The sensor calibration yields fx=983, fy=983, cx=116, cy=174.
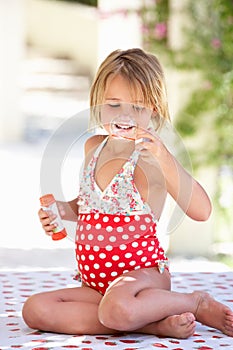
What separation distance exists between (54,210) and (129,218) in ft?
0.82

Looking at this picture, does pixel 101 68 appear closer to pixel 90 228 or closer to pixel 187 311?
pixel 90 228

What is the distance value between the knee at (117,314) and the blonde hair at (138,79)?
0.58 metres

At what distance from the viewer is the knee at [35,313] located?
10.0ft

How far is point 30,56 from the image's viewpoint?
1772 cm

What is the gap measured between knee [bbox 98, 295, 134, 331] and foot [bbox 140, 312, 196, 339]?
11cm

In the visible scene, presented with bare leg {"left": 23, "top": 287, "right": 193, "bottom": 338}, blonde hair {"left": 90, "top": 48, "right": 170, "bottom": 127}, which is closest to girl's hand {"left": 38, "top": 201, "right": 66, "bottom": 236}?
bare leg {"left": 23, "top": 287, "right": 193, "bottom": 338}

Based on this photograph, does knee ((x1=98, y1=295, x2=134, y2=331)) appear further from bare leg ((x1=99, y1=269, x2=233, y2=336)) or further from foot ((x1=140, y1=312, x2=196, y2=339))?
foot ((x1=140, y1=312, x2=196, y2=339))

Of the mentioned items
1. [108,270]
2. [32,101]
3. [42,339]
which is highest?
[32,101]

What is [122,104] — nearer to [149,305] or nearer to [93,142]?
[93,142]

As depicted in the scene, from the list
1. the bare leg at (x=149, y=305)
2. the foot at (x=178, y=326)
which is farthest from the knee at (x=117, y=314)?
the foot at (x=178, y=326)

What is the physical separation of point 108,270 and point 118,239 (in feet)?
0.34

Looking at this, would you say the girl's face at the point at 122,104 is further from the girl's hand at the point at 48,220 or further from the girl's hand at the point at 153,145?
the girl's hand at the point at 48,220

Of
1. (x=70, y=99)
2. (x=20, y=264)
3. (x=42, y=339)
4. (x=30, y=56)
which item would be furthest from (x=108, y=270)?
(x=30, y=56)

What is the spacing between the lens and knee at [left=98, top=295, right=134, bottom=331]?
2.89 m
